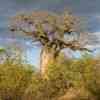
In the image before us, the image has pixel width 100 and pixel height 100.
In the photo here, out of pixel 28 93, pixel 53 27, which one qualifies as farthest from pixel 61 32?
pixel 28 93

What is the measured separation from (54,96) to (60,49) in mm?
4156

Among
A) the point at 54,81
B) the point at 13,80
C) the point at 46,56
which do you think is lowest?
the point at 54,81

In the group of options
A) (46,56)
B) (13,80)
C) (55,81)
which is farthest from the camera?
(46,56)

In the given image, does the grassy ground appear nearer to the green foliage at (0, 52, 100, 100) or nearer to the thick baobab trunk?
the green foliage at (0, 52, 100, 100)

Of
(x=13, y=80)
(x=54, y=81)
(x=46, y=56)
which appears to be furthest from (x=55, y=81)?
(x=46, y=56)

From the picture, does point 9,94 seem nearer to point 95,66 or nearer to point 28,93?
point 28,93

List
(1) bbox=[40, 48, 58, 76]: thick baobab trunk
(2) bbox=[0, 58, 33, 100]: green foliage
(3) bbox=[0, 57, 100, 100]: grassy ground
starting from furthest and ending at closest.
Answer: (1) bbox=[40, 48, 58, 76]: thick baobab trunk < (3) bbox=[0, 57, 100, 100]: grassy ground < (2) bbox=[0, 58, 33, 100]: green foliage

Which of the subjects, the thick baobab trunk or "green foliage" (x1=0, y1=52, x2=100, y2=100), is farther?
the thick baobab trunk

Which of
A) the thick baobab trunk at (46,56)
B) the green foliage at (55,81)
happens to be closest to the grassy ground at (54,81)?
the green foliage at (55,81)

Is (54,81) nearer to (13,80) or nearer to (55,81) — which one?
(55,81)

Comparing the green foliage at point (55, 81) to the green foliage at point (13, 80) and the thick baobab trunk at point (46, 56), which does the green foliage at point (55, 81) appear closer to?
the green foliage at point (13, 80)

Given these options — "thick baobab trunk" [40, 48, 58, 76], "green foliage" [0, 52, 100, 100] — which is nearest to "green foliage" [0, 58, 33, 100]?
"green foliage" [0, 52, 100, 100]

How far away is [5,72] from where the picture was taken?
62.3 feet

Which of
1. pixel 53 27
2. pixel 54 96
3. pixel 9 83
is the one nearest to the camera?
pixel 9 83
